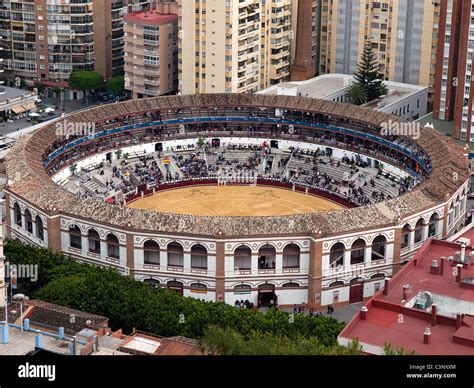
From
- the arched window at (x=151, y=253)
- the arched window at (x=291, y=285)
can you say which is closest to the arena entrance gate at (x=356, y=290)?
the arched window at (x=291, y=285)

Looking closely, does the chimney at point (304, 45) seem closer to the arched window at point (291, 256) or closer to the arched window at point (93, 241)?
the arched window at point (291, 256)

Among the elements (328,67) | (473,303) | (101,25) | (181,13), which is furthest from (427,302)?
(101,25)

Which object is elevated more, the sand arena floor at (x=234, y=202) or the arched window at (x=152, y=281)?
the arched window at (x=152, y=281)

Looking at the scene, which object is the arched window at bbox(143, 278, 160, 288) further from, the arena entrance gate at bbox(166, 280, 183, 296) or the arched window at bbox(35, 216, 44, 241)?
the arched window at bbox(35, 216, 44, 241)

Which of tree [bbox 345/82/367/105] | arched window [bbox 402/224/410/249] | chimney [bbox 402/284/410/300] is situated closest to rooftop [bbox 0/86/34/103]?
tree [bbox 345/82/367/105]

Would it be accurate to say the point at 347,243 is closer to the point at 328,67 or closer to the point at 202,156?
the point at 202,156

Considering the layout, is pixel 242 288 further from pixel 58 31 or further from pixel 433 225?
pixel 58 31
